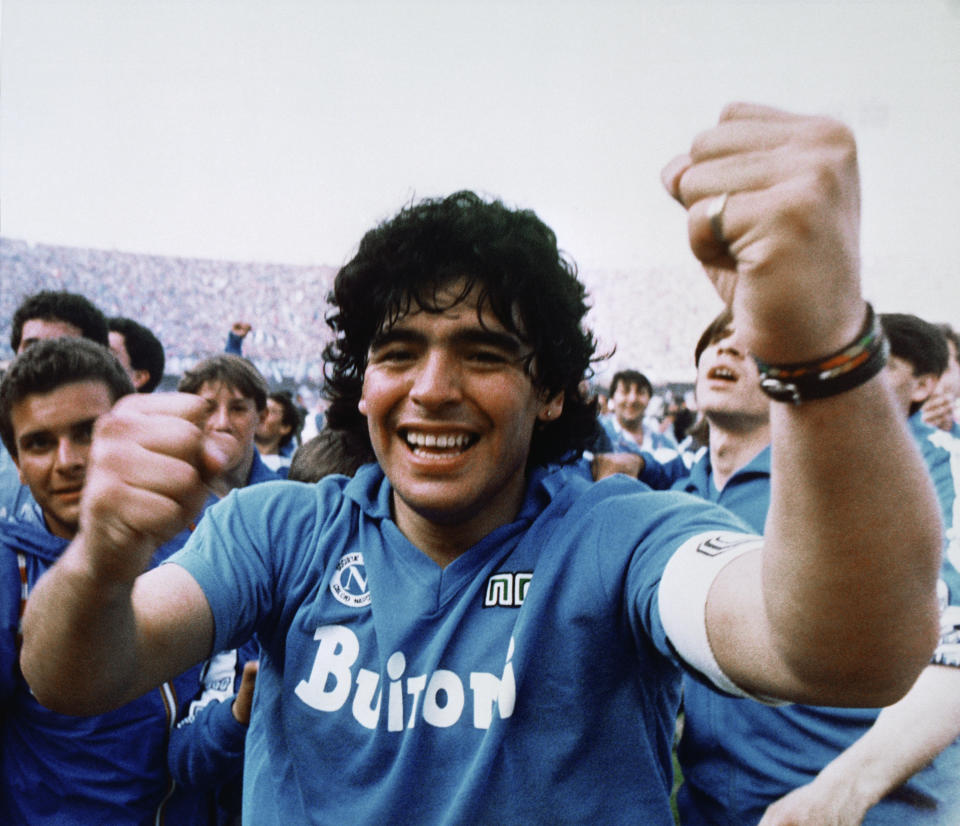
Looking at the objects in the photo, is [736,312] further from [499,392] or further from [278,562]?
[278,562]

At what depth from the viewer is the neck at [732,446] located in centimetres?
246

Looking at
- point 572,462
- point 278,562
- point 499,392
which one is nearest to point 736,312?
point 499,392

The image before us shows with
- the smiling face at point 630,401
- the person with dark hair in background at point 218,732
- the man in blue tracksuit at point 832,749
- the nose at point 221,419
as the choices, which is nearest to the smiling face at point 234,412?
the nose at point 221,419

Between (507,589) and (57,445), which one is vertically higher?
(57,445)

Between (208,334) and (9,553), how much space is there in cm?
3050

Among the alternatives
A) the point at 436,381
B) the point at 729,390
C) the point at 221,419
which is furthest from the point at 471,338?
the point at 221,419

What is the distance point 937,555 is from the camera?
2.49ft

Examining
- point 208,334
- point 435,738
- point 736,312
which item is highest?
point 208,334

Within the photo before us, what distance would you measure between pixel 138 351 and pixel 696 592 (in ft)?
15.5

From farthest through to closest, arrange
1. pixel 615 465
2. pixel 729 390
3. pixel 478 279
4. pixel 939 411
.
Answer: pixel 615 465 < pixel 939 411 < pixel 729 390 < pixel 478 279

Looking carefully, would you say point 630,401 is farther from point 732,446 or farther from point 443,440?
point 443,440

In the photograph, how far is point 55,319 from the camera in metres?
3.77

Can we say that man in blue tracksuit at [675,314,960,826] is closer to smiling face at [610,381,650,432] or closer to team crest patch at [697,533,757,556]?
team crest patch at [697,533,757,556]

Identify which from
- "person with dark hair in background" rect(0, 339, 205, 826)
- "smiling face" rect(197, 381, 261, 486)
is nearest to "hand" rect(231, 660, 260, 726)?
"person with dark hair in background" rect(0, 339, 205, 826)
